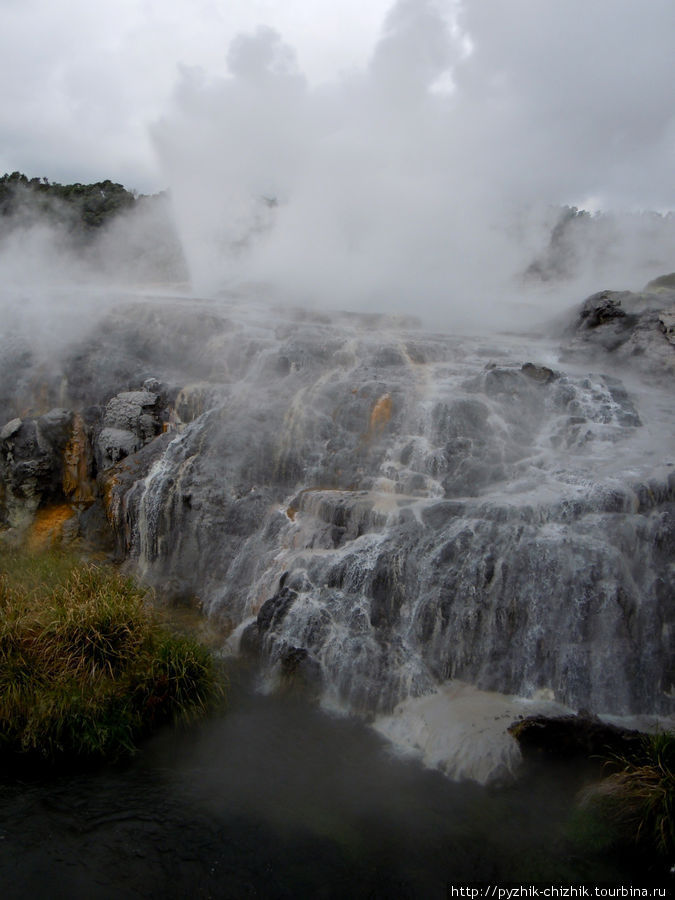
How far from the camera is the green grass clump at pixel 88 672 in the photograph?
20.8 ft

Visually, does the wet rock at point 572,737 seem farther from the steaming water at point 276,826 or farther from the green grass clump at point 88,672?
the green grass clump at point 88,672

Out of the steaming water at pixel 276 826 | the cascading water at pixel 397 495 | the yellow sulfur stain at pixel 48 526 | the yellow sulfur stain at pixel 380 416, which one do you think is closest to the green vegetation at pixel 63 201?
the cascading water at pixel 397 495

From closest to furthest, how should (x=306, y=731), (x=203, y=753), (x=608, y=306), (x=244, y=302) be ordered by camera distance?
(x=203, y=753) → (x=306, y=731) → (x=608, y=306) → (x=244, y=302)

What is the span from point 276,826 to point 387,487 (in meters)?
5.15

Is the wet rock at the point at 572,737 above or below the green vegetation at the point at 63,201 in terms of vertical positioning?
below

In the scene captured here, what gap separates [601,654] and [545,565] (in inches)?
46.2

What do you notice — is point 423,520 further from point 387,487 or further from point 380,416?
point 380,416

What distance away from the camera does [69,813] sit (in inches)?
225

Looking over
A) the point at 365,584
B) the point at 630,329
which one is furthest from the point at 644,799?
the point at 630,329

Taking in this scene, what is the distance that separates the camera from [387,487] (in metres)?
9.80

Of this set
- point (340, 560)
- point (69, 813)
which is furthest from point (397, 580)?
point (69, 813)

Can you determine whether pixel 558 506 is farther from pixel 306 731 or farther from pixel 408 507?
pixel 306 731

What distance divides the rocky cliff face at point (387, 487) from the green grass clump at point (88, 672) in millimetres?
1469

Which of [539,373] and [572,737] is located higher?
[539,373]
